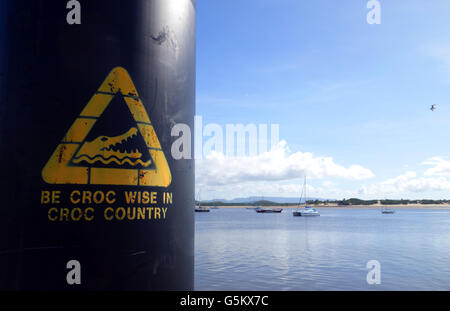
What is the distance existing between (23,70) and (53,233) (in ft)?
5.33

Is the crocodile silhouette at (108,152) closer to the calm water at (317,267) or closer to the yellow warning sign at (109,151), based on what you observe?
the yellow warning sign at (109,151)

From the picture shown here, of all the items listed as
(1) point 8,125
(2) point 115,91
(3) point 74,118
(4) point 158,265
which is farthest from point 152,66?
(4) point 158,265

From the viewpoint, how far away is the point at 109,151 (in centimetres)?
344

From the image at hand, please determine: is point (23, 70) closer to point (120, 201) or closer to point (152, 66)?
point (152, 66)

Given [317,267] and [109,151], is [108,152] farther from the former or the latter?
[317,267]

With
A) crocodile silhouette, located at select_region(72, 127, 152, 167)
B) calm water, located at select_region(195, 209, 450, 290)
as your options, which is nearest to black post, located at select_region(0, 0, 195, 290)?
crocodile silhouette, located at select_region(72, 127, 152, 167)

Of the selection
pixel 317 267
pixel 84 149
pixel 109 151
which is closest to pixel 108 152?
pixel 109 151

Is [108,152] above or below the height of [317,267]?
above

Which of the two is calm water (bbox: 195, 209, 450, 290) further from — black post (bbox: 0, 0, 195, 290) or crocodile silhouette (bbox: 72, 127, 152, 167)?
crocodile silhouette (bbox: 72, 127, 152, 167)

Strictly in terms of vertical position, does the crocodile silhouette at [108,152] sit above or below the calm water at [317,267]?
above

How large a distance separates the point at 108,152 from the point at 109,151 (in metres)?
0.02

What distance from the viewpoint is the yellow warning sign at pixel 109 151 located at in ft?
11.0

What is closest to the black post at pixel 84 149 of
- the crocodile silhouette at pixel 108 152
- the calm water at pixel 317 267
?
the crocodile silhouette at pixel 108 152

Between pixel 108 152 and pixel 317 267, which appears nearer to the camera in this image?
pixel 108 152
